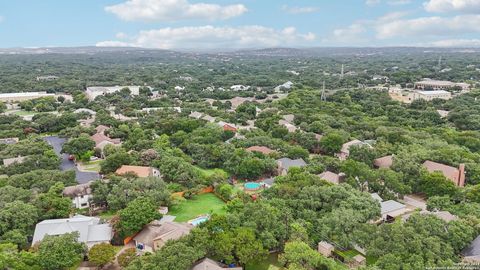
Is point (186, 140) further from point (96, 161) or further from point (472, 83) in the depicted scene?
point (472, 83)

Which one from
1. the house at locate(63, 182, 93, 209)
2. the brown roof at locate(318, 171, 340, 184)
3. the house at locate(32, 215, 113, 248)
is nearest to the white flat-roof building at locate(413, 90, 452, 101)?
the brown roof at locate(318, 171, 340, 184)

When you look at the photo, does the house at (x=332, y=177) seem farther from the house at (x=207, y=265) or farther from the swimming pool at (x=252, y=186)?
the house at (x=207, y=265)

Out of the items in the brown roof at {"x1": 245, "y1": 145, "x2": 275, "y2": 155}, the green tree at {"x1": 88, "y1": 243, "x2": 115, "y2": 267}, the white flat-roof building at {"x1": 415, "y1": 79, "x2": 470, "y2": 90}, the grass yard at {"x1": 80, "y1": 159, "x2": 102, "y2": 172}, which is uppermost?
the white flat-roof building at {"x1": 415, "y1": 79, "x2": 470, "y2": 90}

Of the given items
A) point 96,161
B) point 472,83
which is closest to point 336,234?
point 96,161

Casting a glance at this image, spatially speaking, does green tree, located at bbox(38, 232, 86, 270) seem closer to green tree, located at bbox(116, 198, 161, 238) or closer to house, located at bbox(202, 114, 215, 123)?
green tree, located at bbox(116, 198, 161, 238)

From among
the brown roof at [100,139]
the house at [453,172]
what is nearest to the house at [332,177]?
the house at [453,172]

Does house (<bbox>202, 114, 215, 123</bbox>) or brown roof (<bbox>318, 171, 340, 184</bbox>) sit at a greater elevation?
brown roof (<bbox>318, 171, 340, 184</bbox>)

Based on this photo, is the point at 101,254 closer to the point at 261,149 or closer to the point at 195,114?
the point at 261,149
